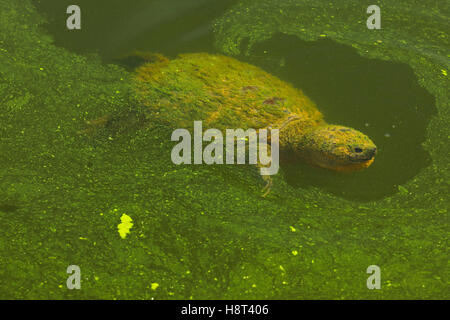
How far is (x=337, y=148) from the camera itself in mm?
2568

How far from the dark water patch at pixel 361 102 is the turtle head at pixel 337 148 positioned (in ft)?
0.23

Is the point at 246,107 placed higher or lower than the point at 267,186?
higher

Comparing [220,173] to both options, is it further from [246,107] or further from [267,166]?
[246,107]

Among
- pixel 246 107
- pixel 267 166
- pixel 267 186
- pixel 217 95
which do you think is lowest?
pixel 267 186

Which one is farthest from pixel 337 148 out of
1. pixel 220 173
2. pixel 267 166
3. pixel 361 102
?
pixel 220 173

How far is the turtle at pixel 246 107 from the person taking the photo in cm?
262

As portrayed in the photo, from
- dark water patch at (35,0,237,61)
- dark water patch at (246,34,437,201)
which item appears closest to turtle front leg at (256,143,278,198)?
dark water patch at (246,34,437,201)

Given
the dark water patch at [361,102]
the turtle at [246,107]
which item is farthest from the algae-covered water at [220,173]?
the turtle at [246,107]

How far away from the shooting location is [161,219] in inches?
88.7

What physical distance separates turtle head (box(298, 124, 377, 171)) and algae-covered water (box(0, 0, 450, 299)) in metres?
0.09

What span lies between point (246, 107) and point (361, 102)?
0.98 m

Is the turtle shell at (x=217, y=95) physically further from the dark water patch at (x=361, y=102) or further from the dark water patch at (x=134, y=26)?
the dark water patch at (x=134, y=26)

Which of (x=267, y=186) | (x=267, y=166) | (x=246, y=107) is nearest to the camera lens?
(x=267, y=186)
